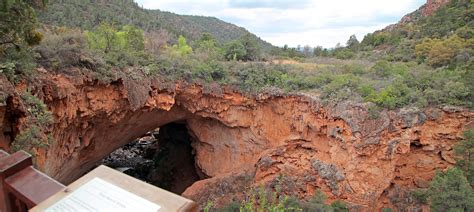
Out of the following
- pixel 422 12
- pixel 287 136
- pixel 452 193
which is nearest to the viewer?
pixel 452 193

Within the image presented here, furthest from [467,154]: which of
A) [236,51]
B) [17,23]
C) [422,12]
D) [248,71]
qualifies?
[422,12]

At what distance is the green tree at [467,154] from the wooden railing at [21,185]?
11050 millimetres

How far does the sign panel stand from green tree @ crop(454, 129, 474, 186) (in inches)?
427

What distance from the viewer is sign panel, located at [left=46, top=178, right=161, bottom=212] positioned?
4.04ft

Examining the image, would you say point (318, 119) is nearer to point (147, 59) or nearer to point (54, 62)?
point (147, 59)

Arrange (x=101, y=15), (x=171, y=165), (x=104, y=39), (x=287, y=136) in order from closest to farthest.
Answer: (x=287, y=136) < (x=104, y=39) < (x=171, y=165) < (x=101, y=15)

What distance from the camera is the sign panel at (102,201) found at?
4.04ft

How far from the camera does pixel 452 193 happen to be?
8758 mm

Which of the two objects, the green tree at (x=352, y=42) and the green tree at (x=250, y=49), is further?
the green tree at (x=352, y=42)

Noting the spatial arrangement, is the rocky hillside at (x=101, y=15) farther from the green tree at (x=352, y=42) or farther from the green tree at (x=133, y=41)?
the green tree at (x=352, y=42)

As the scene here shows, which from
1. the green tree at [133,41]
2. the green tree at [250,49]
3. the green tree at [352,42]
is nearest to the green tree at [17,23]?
the green tree at [133,41]

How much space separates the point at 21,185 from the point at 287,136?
11185 millimetres

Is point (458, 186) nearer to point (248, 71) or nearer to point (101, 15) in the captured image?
point (248, 71)

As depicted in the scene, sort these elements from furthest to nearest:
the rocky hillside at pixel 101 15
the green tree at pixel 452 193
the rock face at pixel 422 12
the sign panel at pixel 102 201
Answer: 1. the rock face at pixel 422 12
2. the rocky hillside at pixel 101 15
3. the green tree at pixel 452 193
4. the sign panel at pixel 102 201
